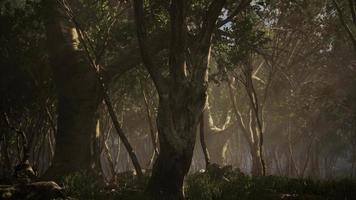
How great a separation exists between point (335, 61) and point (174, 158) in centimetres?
1941

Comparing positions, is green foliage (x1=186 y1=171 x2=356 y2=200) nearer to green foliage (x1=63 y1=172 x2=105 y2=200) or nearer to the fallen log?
green foliage (x1=63 y1=172 x2=105 y2=200)

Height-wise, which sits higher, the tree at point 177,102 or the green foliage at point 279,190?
the tree at point 177,102

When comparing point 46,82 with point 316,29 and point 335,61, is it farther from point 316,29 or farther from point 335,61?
point 335,61

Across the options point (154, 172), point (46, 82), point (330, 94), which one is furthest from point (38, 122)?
point (330, 94)

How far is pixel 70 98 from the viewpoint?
50.4 feet

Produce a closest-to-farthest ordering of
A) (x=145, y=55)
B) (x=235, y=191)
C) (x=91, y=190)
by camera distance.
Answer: (x=235, y=191)
(x=145, y=55)
(x=91, y=190)

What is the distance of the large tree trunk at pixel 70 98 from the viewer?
48.2 feet

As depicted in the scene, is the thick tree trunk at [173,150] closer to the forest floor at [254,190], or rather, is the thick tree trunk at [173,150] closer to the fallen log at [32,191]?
the forest floor at [254,190]

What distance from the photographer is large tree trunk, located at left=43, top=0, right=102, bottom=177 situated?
579 inches

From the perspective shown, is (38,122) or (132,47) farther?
(38,122)

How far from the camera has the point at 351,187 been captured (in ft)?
31.7

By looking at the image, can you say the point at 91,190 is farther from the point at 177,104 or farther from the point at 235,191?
the point at 235,191

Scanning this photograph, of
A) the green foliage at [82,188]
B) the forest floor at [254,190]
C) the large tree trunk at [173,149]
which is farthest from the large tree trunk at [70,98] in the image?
the large tree trunk at [173,149]

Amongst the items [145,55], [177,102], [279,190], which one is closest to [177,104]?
[177,102]
